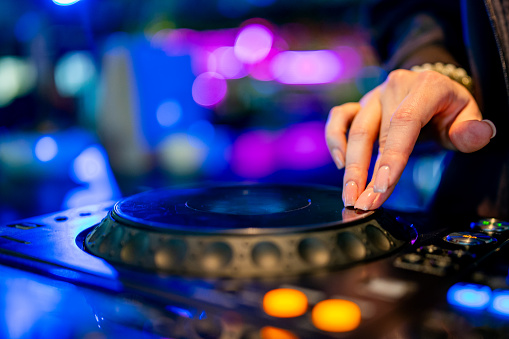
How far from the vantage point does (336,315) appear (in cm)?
28

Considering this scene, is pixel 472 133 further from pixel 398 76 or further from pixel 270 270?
pixel 270 270

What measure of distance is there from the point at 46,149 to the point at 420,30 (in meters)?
1.04

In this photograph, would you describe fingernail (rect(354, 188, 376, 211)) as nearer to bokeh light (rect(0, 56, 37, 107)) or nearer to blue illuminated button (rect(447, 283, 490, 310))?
blue illuminated button (rect(447, 283, 490, 310))

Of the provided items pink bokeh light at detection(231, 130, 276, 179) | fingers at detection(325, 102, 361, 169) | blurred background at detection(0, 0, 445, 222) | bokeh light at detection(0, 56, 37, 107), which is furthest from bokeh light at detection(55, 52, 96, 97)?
fingers at detection(325, 102, 361, 169)

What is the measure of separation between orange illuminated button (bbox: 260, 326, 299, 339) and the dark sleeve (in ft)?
2.21

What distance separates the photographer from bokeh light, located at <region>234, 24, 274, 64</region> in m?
5.87

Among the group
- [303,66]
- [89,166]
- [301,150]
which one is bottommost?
[301,150]

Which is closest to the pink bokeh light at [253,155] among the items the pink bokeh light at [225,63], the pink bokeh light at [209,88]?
the pink bokeh light at [209,88]

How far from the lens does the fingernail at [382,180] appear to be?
484 millimetres

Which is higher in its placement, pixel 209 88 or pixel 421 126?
pixel 209 88

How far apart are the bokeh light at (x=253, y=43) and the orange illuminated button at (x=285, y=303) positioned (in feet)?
18.7

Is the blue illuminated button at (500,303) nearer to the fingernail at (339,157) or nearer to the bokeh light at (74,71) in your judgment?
the fingernail at (339,157)

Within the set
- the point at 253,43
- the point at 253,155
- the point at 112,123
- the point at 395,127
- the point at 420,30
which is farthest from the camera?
the point at 253,43

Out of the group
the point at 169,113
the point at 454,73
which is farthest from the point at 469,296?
the point at 169,113
